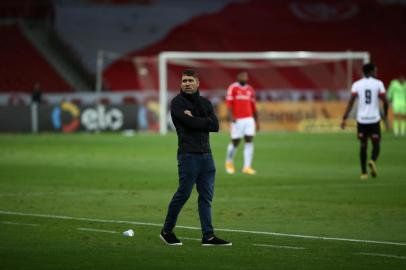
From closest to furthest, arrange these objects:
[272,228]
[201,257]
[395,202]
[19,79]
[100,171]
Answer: [201,257] < [272,228] < [395,202] < [100,171] < [19,79]

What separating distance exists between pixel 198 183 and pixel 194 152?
38 centimetres

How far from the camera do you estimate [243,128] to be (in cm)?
2550

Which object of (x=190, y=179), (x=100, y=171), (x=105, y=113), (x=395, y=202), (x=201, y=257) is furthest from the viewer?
(x=105, y=113)

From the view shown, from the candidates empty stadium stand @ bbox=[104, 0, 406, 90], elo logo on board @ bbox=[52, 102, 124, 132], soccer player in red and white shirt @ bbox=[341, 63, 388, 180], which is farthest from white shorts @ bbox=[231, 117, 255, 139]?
empty stadium stand @ bbox=[104, 0, 406, 90]

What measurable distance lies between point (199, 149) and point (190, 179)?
364 mm

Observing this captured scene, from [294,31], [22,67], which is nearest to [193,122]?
[22,67]

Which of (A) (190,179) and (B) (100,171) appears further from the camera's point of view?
(B) (100,171)

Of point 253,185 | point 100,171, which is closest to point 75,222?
point 253,185

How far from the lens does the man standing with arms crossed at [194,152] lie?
41.3 ft

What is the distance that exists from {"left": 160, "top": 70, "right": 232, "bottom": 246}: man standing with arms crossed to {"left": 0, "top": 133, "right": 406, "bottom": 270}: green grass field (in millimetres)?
275

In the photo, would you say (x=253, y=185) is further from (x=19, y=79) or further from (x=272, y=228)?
(x=19, y=79)

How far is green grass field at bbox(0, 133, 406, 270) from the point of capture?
11.6 meters

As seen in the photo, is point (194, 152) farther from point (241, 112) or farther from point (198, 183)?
point (241, 112)

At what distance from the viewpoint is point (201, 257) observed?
1174cm
